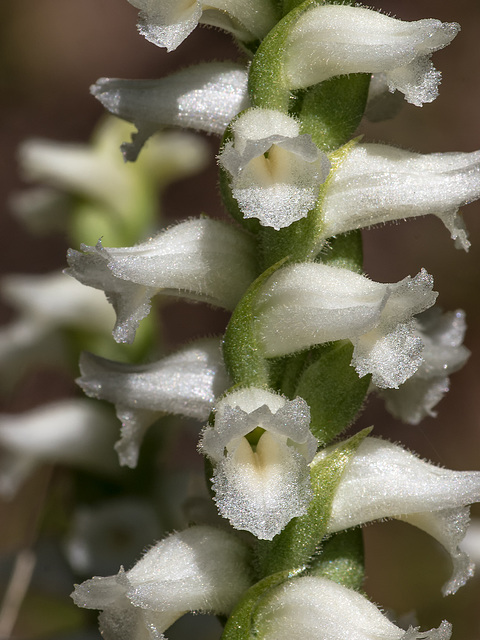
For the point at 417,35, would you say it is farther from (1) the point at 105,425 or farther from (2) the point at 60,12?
(2) the point at 60,12

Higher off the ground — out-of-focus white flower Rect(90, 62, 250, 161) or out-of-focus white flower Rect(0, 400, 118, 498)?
out-of-focus white flower Rect(90, 62, 250, 161)

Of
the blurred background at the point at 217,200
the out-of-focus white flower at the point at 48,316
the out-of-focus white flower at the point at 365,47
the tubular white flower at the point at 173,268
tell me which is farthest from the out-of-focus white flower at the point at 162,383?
the blurred background at the point at 217,200

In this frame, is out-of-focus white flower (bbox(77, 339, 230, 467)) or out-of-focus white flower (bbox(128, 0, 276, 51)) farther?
out-of-focus white flower (bbox(77, 339, 230, 467))

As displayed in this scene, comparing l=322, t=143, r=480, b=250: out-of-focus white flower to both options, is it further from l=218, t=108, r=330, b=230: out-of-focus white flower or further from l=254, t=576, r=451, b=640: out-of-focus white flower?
l=254, t=576, r=451, b=640: out-of-focus white flower

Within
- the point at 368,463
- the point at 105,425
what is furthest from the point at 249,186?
the point at 105,425

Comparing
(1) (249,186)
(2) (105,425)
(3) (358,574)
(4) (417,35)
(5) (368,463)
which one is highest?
(4) (417,35)

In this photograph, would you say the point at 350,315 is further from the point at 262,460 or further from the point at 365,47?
the point at 365,47

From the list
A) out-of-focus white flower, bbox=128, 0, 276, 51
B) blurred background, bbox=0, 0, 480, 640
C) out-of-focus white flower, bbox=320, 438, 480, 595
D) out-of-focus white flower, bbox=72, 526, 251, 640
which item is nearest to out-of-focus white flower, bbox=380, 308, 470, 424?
out-of-focus white flower, bbox=320, 438, 480, 595
